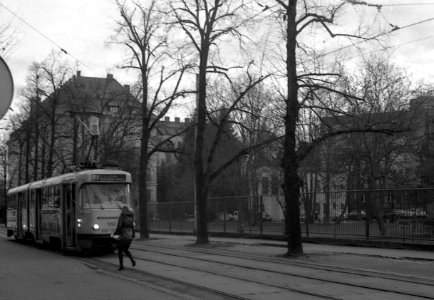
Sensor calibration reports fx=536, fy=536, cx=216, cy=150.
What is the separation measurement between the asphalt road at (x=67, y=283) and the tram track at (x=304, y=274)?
89.7 inches

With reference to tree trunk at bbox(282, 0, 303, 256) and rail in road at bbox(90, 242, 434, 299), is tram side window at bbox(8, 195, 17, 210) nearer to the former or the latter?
rail in road at bbox(90, 242, 434, 299)

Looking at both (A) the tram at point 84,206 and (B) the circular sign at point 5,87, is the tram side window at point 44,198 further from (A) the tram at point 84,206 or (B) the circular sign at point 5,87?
(B) the circular sign at point 5,87

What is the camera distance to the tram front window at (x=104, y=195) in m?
19.8

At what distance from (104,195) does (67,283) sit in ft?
25.7

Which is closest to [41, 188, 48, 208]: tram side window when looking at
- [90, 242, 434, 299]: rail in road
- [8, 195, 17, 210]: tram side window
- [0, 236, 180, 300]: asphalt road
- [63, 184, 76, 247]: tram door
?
[63, 184, 76, 247]: tram door

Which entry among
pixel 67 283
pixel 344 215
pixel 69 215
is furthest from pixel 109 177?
pixel 344 215

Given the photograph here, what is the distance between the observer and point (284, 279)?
1251 centimetres

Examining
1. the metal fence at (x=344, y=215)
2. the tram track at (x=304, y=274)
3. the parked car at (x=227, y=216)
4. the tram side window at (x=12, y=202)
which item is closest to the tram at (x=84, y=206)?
the tram track at (x=304, y=274)

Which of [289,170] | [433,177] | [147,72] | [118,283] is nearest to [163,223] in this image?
[147,72]

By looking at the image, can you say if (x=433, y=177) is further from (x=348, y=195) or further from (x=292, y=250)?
(x=292, y=250)

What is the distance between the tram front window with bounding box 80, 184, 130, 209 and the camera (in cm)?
1980

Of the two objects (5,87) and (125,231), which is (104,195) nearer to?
(125,231)

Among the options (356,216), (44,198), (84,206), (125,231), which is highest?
(44,198)

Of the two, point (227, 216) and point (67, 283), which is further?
point (227, 216)
